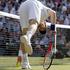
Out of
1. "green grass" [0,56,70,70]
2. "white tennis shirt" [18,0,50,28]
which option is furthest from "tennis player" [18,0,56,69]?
"green grass" [0,56,70,70]

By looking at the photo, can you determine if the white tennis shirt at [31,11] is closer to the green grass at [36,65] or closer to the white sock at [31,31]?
the white sock at [31,31]

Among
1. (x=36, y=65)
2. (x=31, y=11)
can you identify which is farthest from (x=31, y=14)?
(x=36, y=65)

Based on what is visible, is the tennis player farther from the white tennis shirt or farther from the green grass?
the green grass

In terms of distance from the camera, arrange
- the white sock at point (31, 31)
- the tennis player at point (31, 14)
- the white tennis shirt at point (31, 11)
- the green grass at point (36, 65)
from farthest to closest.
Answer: the green grass at point (36, 65) → the white tennis shirt at point (31, 11) → the tennis player at point (31, 14) → the white sock at point (31, 31)

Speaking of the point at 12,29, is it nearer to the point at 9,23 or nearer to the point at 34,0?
the point at 9,23

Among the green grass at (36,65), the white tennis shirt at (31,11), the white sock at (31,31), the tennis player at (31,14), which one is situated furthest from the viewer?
the green grass at (36,65)

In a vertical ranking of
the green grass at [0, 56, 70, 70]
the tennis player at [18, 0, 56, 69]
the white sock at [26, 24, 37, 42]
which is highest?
the tennis player at [18, 0, 56, 69]

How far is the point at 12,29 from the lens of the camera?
41.3 ft

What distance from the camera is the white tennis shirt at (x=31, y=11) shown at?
21.7ft

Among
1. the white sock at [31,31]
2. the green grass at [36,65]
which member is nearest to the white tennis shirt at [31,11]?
the white sock at [31,31]

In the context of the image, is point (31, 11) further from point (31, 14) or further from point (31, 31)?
point (31, 31)

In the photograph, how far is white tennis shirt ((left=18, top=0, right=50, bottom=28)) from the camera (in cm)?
662

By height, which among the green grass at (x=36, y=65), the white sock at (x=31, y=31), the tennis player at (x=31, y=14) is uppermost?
the tennis player at (x=31, y=14)

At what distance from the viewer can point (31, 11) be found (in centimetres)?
667
